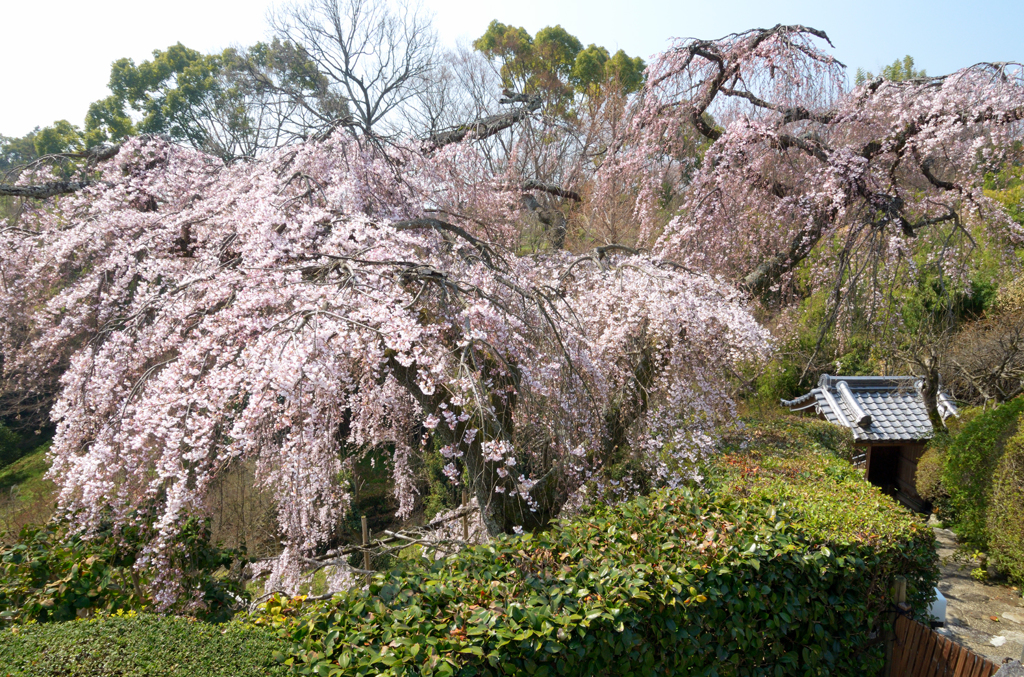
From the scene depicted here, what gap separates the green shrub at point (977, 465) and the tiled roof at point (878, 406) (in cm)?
208

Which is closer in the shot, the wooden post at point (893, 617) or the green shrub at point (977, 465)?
the wooden post at point (893, 617)

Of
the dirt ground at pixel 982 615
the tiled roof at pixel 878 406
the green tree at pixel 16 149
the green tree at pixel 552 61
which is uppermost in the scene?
the green tree at pixel 552 61

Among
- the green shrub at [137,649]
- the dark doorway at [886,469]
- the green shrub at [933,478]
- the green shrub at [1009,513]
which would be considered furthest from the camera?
the dark doorway at [886,469]

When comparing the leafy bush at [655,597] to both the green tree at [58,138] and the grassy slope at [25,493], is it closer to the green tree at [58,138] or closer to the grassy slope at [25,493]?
the grassy slope at [25,493]

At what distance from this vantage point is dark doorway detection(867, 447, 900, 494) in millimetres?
9336

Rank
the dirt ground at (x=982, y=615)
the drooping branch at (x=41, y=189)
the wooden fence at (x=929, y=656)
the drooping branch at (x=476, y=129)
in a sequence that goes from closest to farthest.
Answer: the wooden fence at (x=929, y=656) → the drooping branch at (x=41, y=189) → the dirt ground at (x=982, y=615) → the drooping branch at (x=476, y=129)

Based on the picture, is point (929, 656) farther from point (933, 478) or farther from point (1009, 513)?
point (933, 478)

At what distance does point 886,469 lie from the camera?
369 inches

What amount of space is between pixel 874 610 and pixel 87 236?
5857 millimetres

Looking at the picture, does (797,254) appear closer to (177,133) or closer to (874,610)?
(874,610)

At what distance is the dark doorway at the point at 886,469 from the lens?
9336mm

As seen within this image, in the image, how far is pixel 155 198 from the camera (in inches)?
204

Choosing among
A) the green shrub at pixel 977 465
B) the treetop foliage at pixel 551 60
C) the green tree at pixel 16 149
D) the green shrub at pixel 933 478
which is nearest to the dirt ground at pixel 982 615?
the green shrub at pixel 977 465

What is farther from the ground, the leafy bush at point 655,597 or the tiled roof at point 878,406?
the tiled roof at point 878,406
